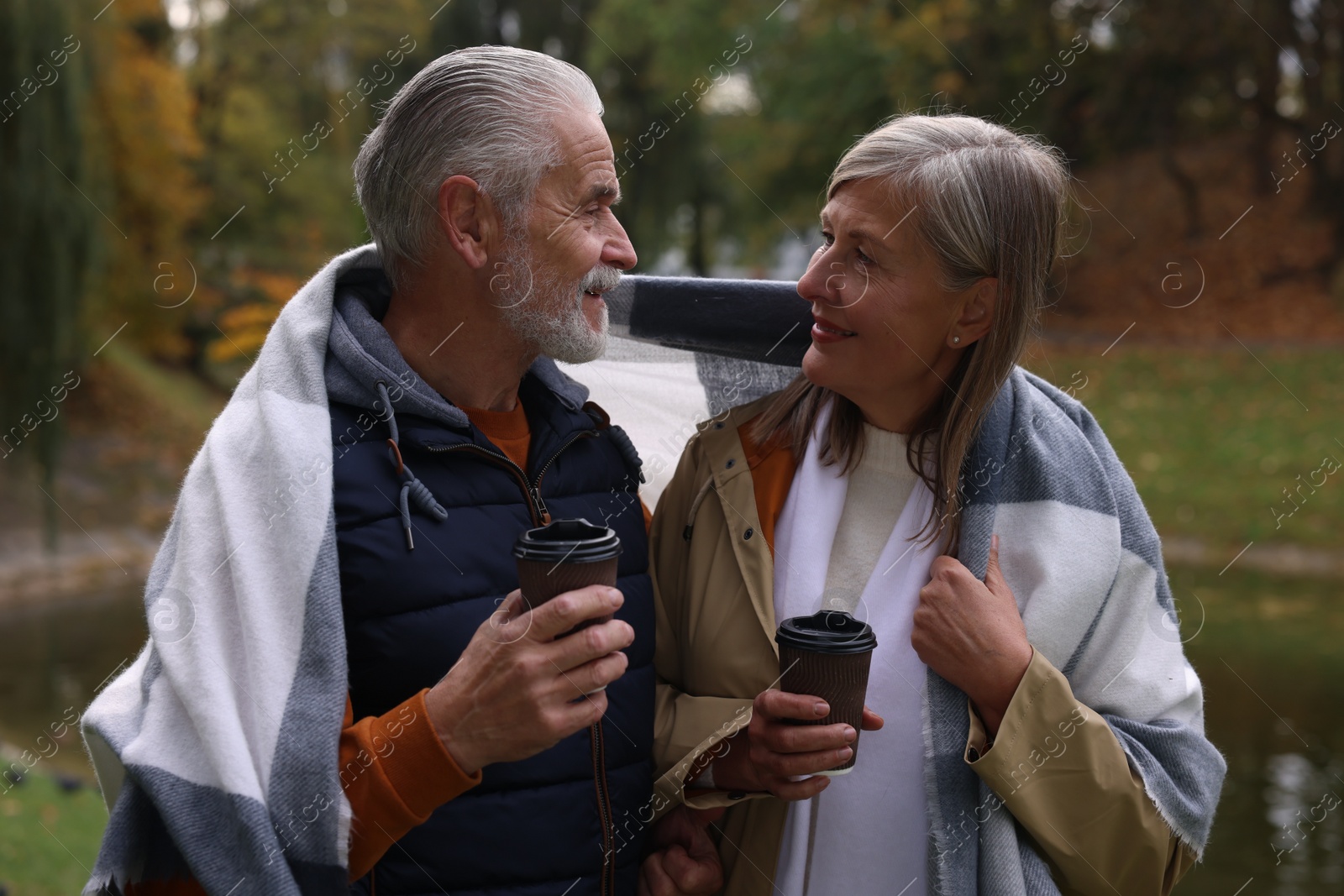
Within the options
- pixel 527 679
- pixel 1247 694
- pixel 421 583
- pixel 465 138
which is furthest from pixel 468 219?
pixel 1247 694

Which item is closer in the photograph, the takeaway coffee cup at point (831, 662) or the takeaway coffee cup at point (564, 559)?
the takeaway coffee cup at point (564, 559)

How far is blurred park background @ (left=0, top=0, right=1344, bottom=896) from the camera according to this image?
9.63 m

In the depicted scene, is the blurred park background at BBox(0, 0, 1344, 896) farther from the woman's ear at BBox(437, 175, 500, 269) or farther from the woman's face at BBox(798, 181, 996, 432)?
the woman's face at BBox(798, 181, 996, 432)

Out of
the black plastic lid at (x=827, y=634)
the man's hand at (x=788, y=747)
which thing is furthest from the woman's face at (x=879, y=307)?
the man's hand at (x=788, y=747)

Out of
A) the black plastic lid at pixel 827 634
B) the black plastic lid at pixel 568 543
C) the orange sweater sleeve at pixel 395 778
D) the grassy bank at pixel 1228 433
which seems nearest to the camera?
the black plastic lid at pixel 568 543

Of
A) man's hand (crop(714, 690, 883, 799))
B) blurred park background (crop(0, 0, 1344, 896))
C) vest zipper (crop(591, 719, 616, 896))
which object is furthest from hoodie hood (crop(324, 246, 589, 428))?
blurred park background (crop(0, 0, 1344, 896))

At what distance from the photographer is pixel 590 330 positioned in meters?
2.39

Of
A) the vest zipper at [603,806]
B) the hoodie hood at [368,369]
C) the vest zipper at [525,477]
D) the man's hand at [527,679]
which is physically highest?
the hoodie hood at [368,369]

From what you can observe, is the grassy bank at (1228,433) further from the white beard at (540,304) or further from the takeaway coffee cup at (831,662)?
the takeaway coffee cup at (831,662)

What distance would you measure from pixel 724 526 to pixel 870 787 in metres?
0.56

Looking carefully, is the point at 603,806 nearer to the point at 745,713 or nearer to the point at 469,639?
the point at 745,713

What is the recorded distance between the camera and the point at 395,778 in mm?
1912

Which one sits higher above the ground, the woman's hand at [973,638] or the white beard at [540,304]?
the white beard at [540,304]

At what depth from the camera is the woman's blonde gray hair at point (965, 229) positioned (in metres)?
2.36
